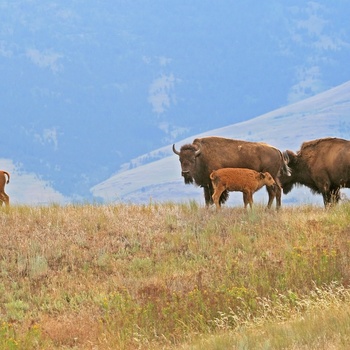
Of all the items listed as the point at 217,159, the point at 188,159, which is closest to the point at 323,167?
the point at 217,159

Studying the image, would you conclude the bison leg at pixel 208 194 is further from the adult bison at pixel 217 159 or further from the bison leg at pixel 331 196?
the bison leg at pixel 331 196

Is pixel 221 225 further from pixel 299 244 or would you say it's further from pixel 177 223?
pixel 299 244

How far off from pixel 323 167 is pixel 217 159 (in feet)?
7.94

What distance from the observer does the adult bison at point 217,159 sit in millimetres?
20234

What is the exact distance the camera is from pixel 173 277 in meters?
14.8

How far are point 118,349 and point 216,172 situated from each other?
844 cm

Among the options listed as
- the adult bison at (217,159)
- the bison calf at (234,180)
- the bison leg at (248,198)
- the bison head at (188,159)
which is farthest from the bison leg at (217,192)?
the bison head at (188,159)

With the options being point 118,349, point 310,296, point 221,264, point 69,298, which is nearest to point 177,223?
point 221,264

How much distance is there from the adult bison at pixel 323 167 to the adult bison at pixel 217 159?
111 centimetres

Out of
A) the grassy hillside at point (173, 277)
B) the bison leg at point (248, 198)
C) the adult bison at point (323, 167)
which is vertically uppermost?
the adult bison at point (323, 167)

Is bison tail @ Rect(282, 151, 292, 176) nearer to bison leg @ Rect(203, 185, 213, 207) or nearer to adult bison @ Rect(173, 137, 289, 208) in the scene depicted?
adult bison @ Rect(173, 137, 289, 208)

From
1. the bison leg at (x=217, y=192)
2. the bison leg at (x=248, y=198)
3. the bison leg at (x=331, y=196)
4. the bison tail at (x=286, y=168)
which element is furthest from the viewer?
the bison tail at (x=286, y=168)

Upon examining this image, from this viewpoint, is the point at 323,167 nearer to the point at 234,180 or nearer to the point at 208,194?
the point at 208,194

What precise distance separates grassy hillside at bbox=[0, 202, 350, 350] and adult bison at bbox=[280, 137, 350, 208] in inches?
64.3
